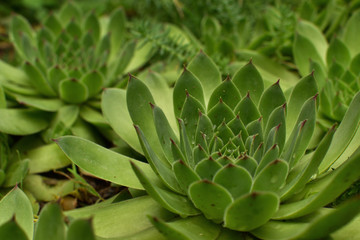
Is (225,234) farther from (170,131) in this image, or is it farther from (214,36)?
(214,36)

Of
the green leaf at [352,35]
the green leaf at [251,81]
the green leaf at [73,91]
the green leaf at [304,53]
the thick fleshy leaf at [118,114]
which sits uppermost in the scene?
the green leaf at [352,35]

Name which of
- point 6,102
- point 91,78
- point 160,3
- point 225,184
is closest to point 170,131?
point 225,184

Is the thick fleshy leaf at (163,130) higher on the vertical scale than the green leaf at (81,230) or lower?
higher

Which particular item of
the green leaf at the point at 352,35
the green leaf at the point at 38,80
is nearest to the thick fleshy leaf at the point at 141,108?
the green leaf at the point at 38,80

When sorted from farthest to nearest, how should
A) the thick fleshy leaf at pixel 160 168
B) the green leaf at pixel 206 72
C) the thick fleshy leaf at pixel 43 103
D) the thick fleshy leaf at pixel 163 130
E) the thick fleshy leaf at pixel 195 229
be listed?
the thick fleshy leaf at pixel 43 103, the green leaf at pixel 206 72, the thick fleshy leaf at pixel 163 130, the thick fleshy leaf at pixel 160 168, the thick fleshy leaf at pixel 195 229

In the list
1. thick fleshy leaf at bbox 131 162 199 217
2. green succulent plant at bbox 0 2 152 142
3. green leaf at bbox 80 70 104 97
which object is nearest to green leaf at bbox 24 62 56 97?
green succulent plant at bbox 0 2 152 142

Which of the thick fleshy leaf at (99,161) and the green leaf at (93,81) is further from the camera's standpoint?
the green leaf at (93,81)

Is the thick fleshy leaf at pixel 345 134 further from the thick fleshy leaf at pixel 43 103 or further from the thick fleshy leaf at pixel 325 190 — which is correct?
the thick fleshy leaf at pixel 43 103
